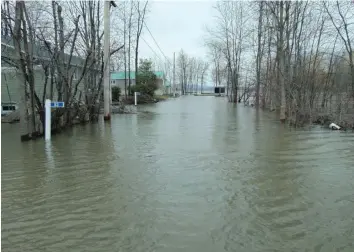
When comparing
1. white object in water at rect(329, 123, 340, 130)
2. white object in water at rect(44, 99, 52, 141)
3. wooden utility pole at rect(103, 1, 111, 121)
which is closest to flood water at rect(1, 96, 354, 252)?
white object in water at rect(44, 99, 52, 141)

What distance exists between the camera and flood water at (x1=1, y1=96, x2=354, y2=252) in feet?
12.3

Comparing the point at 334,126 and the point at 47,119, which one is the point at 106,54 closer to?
the point at 47,119

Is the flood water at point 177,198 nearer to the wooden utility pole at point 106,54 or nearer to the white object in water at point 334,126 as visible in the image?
the white object in water at point 334,126

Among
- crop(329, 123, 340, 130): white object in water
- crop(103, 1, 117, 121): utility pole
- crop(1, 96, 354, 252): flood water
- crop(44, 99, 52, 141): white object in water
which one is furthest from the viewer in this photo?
crop(103, 1, 117, 121): utility pole

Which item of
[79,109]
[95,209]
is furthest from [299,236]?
[79,109]

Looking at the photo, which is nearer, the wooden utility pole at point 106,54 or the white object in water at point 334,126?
the white object in water at point 334,126

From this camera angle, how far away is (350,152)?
28.9 feet

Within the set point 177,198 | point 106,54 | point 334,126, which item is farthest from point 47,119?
point 334,126

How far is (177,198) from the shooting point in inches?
200

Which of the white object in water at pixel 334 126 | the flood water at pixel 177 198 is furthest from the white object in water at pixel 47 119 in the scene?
the white object in water at pixel 334 126

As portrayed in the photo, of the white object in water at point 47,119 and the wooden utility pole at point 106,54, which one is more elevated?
the wooden utility pole at point 106,54

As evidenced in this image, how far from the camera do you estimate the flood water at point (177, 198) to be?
3.74m

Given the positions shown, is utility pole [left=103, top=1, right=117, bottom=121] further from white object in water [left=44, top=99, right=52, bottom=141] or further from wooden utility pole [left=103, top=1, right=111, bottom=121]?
white object in water [left=44, top=99, right=52, bottom=141]

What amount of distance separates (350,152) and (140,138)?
570 centimetres
